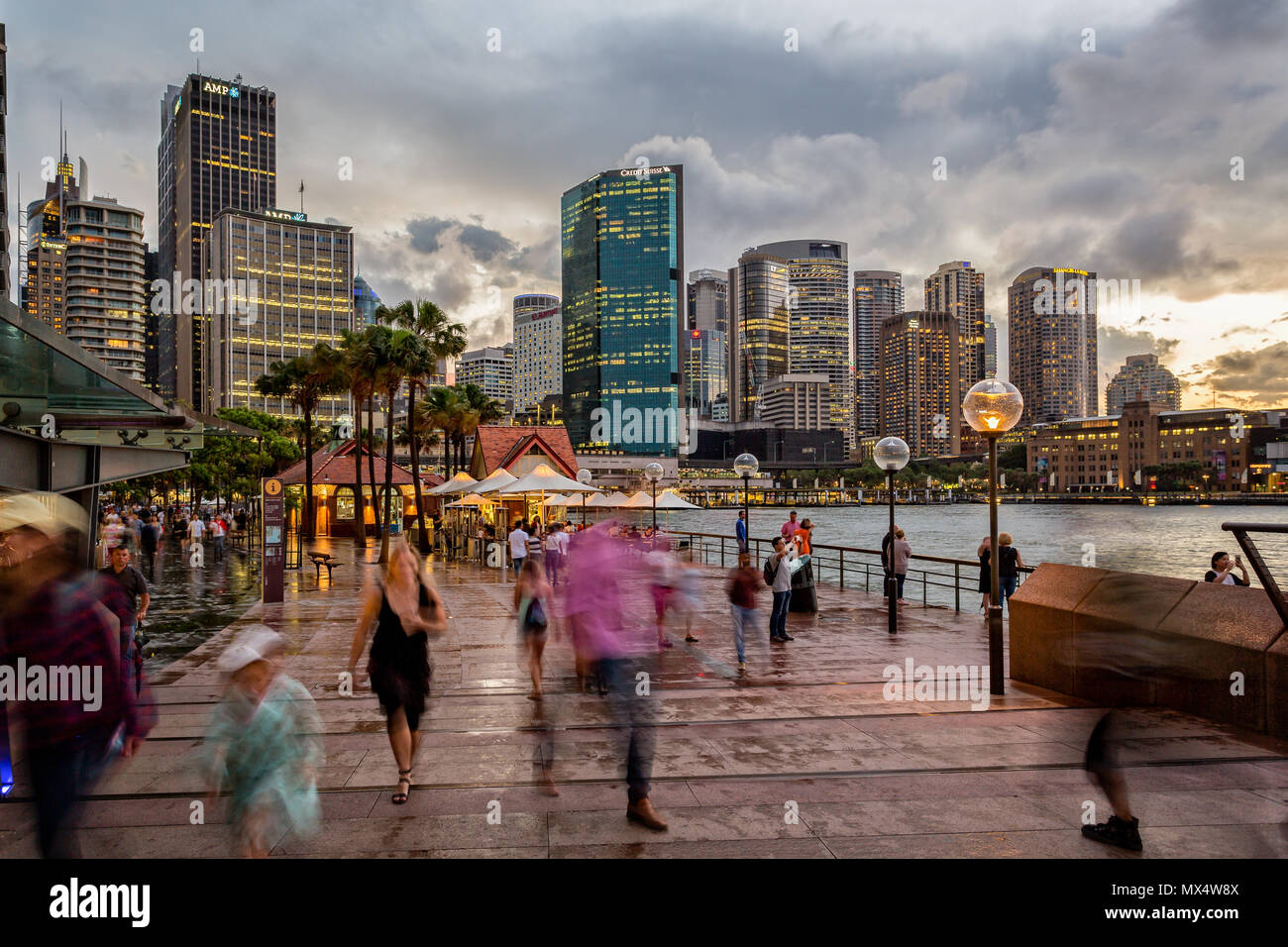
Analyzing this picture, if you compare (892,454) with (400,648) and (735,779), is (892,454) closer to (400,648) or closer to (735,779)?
(735,779)

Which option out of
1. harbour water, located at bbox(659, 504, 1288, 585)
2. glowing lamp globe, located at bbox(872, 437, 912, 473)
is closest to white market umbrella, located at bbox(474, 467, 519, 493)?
glowing lamp globe, located at bbox(872, 437, 912, 473)

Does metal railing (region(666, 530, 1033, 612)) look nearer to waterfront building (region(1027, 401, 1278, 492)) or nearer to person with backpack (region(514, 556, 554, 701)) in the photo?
person with backpack (region(514, 556, 554, 701))

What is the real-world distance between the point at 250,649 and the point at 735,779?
149 inches

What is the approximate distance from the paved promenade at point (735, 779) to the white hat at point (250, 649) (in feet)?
4.75

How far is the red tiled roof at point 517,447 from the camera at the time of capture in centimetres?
4122

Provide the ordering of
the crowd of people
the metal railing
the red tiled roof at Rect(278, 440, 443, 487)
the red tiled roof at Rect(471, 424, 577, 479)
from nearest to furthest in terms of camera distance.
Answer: the crowd of people → the metal railing → the red tiled roof at Rect(471, 424, 577, 479) → the red tiled roof at Rect(278, 440, 443, 487)

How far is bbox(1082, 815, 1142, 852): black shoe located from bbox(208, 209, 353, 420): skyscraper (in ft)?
581

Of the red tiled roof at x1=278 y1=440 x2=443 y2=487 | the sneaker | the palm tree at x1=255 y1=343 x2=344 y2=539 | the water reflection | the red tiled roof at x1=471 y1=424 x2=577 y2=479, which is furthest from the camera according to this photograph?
the red tiled roof at x1=278 y1=440 x2=443 y2=487

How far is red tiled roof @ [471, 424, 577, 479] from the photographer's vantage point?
4122 cm

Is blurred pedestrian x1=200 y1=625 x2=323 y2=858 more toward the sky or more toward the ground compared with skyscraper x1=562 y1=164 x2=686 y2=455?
more toward the ground

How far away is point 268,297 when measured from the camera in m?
171

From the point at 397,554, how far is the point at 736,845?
305cm
